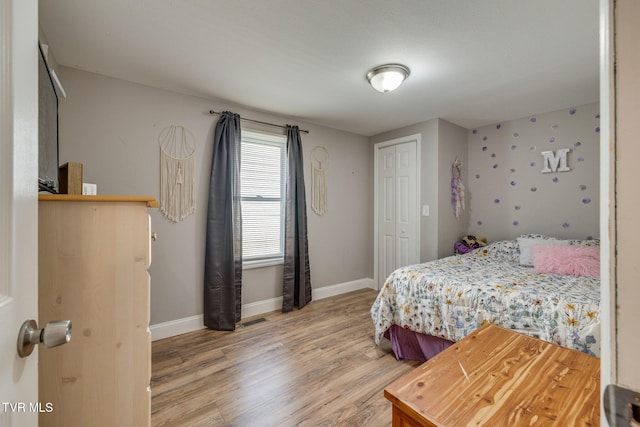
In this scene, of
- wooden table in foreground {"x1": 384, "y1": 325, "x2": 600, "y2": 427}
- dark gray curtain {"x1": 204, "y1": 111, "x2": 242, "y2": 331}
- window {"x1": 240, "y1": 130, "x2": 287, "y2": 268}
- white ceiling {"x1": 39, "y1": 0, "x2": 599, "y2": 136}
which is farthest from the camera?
window {"x1": 240, "y1": 130, "x2": 287, "y2": 268}

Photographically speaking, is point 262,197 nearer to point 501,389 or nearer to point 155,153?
point 155,153

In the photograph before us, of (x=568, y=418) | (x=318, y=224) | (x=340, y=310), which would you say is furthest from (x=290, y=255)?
(x=568, y=418)

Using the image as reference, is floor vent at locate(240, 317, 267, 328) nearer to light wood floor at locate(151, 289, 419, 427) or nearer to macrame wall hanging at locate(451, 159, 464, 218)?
light wood floor at locate(151, 289, 419, 427)

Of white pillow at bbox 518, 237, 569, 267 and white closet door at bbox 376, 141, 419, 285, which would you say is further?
white closet door at bbox 376, 141, 419, 285

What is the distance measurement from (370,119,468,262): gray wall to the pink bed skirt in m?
1.33

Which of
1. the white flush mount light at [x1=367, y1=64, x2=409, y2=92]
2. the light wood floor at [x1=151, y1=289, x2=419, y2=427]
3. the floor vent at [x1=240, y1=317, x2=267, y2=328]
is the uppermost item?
the white flush mount light at [x1=367, y1=64, x2=409, y2=92]

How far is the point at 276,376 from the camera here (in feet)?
6.54

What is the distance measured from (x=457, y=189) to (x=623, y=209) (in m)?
3.48

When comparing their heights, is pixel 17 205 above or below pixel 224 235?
above

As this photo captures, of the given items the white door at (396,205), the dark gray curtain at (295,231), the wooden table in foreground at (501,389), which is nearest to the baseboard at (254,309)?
the dark gray curtain at (295,231)

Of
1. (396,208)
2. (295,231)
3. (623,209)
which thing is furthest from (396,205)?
(623,209)

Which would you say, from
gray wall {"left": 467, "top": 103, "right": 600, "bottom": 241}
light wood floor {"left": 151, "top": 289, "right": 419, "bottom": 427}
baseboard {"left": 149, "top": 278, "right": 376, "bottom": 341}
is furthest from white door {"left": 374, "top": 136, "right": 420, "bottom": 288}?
light wood floor {"left": 151, "top": 289, "right": 419, "bottom": 427}

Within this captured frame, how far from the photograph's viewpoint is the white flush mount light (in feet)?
6.97

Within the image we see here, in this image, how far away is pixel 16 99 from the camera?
546 mm
